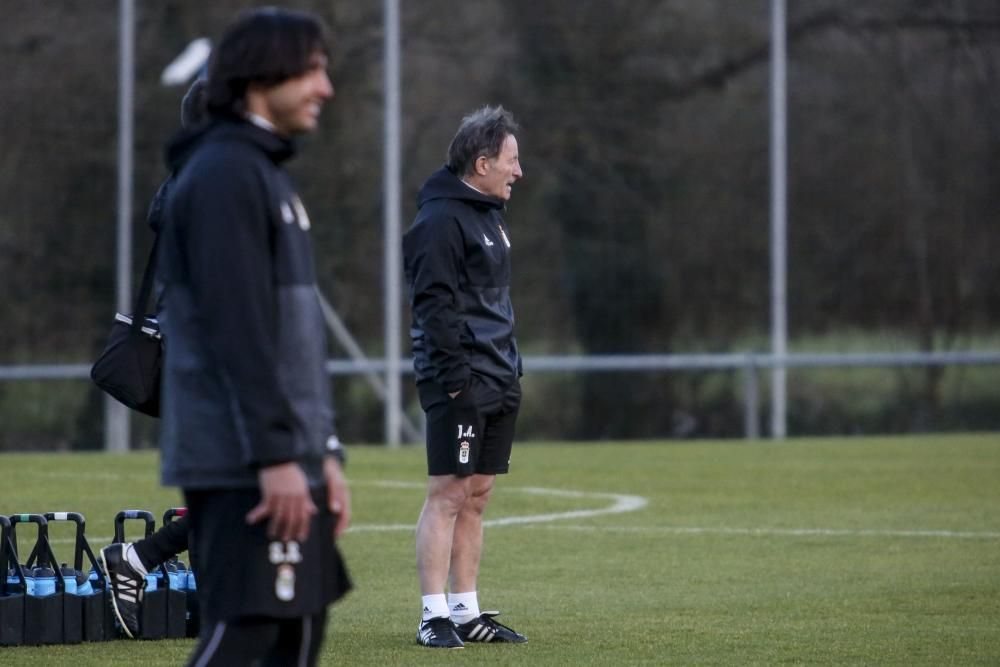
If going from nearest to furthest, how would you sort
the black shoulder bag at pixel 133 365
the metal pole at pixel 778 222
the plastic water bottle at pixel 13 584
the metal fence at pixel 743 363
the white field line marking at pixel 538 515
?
the black shoulder bag at pixel 133 365 → the plastic water bottle at pixel 13 584 → the white field line marking at pixel 538 515 → the metal fence at pixel 743 363 → the metal pole at pixel 778 222

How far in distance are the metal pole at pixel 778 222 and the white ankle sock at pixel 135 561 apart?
14258 mm

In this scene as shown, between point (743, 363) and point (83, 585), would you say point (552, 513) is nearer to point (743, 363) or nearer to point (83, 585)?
point (83, 585)

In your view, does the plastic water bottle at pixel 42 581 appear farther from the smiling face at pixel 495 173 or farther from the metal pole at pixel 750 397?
the metal pole at pixel 750 397

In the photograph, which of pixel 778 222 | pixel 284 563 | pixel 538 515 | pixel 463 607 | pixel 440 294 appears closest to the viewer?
pixel 284 563

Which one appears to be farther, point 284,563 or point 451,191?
point 451,191

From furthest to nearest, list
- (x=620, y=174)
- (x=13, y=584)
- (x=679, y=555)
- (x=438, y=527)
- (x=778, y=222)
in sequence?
(x=778, y=222) → (x=620, y=174) → (x=679, y=555) → (x=438, y=527) → (x=13, y=584)

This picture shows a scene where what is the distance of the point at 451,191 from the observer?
7.36 meters

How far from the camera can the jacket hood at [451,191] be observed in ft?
24.1

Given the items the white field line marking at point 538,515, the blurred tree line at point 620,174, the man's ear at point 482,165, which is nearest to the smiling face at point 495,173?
the man's ear at point 482,165

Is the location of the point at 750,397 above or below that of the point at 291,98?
below

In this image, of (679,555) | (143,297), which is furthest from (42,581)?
(679,555)

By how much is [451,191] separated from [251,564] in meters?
3.39

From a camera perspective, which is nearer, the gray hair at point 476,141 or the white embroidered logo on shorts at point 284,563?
the white embroidered logo on shorts at point 284,563

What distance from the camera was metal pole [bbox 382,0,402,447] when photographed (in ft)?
65.2
